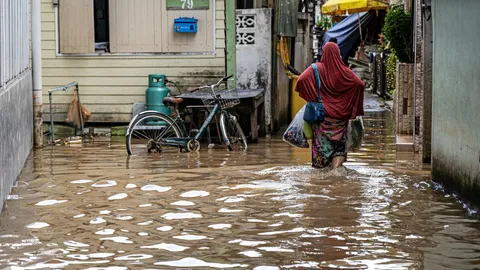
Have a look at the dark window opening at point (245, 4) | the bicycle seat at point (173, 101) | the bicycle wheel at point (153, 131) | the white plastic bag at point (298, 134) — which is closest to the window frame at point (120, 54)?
the dark window opening at point (245, 4)

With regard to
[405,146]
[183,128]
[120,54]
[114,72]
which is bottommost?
[405,146]

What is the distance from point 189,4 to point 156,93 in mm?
1775

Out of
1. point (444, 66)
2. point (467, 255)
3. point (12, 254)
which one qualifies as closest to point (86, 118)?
point (444, 66)

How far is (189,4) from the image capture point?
17.0 metres

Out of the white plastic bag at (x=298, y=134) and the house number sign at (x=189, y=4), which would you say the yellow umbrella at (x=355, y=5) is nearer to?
the house number sign at (x=189, y=4)

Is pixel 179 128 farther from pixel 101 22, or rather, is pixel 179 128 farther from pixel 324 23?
pixel 324 23

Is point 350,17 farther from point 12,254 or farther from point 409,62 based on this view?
point 12,254

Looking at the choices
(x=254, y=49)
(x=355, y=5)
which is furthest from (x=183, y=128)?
(x=355, y=5)

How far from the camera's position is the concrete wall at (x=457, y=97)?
28.7 ft

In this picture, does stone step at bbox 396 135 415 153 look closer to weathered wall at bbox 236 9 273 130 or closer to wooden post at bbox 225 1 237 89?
weathered wall at bbox 236 9 273 130

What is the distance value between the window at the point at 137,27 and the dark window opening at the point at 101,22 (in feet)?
1.44

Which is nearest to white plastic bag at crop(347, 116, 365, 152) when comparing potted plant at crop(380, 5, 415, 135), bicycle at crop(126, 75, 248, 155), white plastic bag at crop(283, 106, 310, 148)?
white plastic bag at crop(283, 106, 310, 148)

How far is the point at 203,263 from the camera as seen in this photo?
22.3 feet

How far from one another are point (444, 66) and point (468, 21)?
127 centimetres
